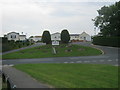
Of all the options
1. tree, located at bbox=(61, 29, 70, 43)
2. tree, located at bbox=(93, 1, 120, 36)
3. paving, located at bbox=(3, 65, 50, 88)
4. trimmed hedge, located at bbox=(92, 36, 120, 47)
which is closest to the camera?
paving, located at bbox=(3, 65, 50, 88)

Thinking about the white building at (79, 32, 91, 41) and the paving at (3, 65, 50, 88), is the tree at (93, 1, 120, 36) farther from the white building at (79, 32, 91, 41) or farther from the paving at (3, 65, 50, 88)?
the white building at (79, 32, 91, 41)

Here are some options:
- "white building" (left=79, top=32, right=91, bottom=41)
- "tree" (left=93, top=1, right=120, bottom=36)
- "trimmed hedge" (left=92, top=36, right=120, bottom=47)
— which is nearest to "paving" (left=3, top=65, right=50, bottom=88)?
"trimmed hedge" (left=92, top=36, right=120, bottom=47)

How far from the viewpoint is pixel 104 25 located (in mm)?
60438

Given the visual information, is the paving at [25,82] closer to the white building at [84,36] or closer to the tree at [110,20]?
the tree at [110,20]

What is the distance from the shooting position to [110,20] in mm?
52000

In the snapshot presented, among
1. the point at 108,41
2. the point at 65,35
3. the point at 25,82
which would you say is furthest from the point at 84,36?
the point at 25,82

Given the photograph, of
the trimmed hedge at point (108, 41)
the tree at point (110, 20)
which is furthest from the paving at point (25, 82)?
the tree at point (110, 20)

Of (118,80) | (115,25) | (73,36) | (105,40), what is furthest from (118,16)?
(73,36)

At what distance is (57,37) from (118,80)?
12424 centimetres

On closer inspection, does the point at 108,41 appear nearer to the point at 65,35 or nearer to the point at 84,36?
the point at 65,35

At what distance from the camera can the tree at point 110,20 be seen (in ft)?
165

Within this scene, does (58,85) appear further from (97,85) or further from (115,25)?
(115,25)

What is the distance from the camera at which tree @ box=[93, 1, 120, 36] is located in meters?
50.2

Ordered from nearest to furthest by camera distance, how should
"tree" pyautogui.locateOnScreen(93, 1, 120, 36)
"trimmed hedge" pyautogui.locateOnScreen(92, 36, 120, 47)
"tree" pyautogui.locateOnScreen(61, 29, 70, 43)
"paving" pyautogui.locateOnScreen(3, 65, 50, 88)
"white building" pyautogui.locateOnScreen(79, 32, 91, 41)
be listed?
"paving" pyautogui.locateOnScreen(3, 65, 50, 88) < "trimmed hedge" pyautogui.locateOnScreen(92, 36, 120, 47) < "tree" pyautogui.locateOnScreen(93, 1, 120, 36) < "tree" pyautogui.locateOnScreen(61, 29, 70, 43) < "white building" pyautogui.locateOnScreen(79, 32, 91, 41)
